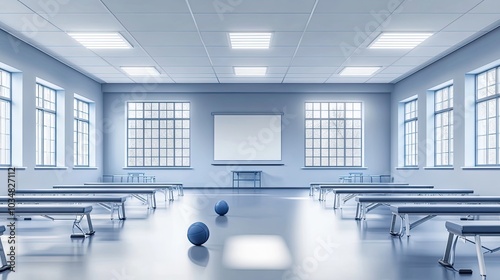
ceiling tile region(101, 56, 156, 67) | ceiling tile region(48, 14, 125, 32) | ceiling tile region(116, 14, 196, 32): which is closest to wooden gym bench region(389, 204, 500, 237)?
ceiling tile region(116, 14, 196, 32)

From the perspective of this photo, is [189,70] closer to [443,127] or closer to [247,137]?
[247,137]

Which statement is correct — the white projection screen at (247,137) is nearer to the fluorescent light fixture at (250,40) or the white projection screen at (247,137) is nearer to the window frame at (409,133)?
the window frame at (409,133)

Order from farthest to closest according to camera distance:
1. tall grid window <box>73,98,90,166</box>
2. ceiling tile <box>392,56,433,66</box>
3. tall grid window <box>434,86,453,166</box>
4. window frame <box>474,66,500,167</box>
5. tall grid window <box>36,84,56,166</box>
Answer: tall grid window <box>73,98,90,166</box>, tall grid window <box>434,86,453,166</box>, ceiling tile <box>392,56,433,66</box>, tall grid window <box>36,84,56,166</box>, window frame <box>474,66,500,167</box>

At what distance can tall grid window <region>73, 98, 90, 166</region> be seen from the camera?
1222 cm

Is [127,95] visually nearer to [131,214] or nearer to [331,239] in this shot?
[131,214]

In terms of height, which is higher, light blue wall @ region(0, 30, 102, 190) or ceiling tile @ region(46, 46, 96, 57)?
ceiling tile @ region(46, 46, 96, 57)

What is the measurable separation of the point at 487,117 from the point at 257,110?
714 cm

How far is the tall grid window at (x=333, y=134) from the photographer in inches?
567

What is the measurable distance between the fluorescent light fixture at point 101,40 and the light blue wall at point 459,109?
272 inches

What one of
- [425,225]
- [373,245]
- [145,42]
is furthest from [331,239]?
[145,42]

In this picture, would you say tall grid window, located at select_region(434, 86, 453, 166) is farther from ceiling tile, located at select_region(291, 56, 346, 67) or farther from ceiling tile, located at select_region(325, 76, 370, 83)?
ceiling tile, located at select_region(291, 56, 346, 67)

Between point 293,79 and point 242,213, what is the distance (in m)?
6.65

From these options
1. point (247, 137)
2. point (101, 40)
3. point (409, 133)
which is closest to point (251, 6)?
point (101, 40)

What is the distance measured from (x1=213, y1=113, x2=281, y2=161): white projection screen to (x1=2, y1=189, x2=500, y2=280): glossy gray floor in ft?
23.7
